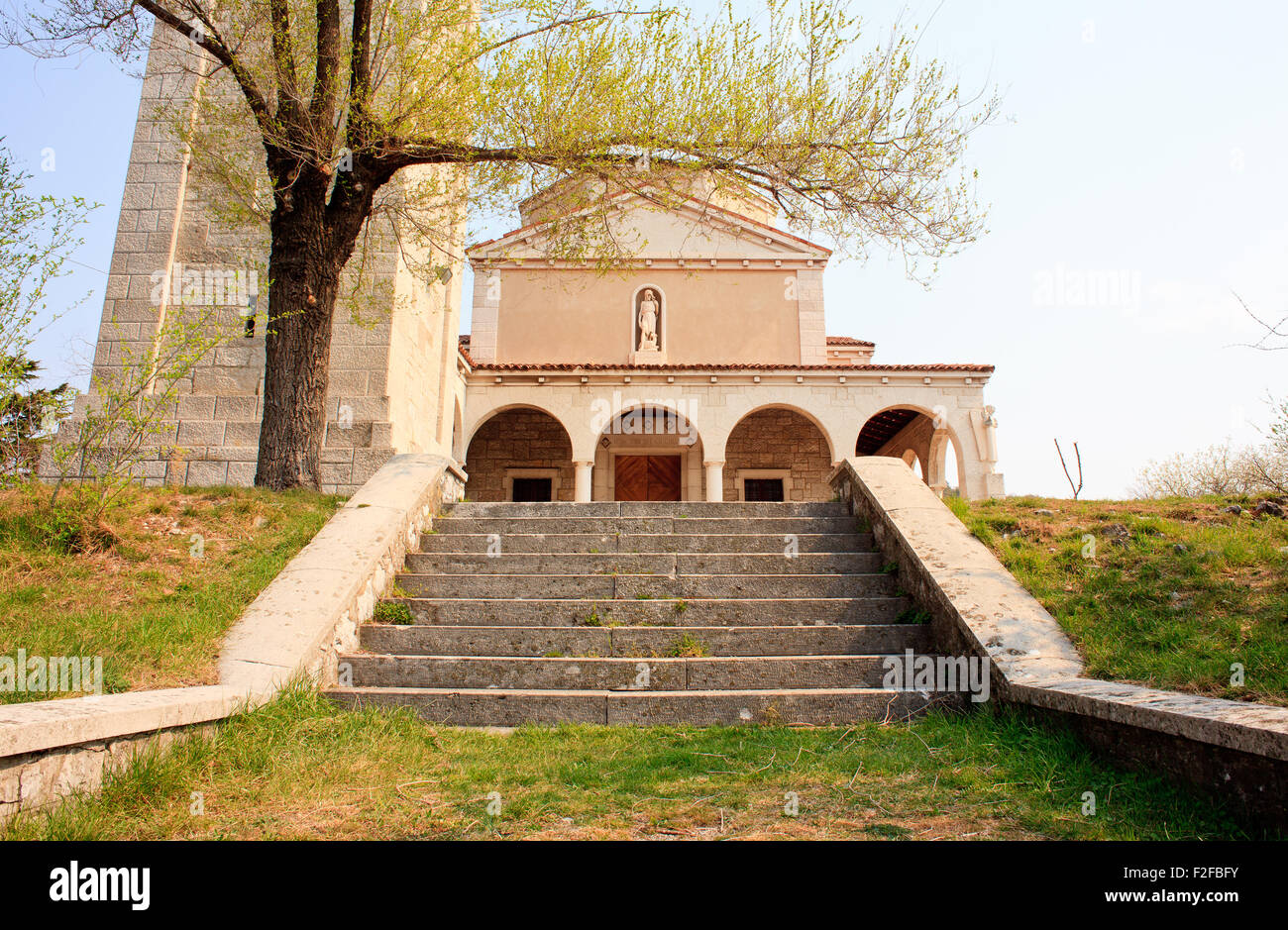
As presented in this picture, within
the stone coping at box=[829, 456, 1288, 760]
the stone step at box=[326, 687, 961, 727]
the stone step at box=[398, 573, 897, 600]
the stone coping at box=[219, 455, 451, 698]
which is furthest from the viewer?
the stone step at box=[398, 573, 897, 600]

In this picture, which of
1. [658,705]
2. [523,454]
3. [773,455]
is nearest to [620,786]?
[658,705]

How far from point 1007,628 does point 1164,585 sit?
933 mm

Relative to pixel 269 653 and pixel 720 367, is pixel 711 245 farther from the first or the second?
pixel 269 653

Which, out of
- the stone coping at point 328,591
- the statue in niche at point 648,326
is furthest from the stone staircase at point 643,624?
the statue in niche at point 648,326

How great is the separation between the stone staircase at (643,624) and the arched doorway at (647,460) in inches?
396

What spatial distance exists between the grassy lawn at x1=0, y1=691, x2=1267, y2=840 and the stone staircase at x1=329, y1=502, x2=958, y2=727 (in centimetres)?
28

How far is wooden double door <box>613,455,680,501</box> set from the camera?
57.4 ft

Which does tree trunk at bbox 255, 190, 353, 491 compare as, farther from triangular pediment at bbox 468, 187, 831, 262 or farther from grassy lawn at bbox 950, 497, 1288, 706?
triangular pediment at bbox 468, 187, 831, 262

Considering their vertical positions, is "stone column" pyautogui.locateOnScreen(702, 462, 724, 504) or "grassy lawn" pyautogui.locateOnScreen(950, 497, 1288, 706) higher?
"stone column" pyautogui.locateOnScreen(702, 462, 724, 504)

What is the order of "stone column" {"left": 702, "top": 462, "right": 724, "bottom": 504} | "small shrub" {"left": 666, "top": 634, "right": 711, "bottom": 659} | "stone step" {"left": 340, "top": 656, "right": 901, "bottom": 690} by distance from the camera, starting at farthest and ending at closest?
"stone column" {"left": 702, "top": 462, "right": 724, "bottom": 504}, "small shrub" {"left": 666, "top": 634, "right": 711, "bottom": 659}, "stone step" {"left": 340, "top": 656, "right": 901, "bottom": 690}

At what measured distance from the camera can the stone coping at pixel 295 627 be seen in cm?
258

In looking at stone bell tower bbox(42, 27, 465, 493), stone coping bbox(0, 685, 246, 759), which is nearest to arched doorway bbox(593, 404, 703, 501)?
stone bell tower bbox(42, 27, 465, 493)

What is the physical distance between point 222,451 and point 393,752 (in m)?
7.16
